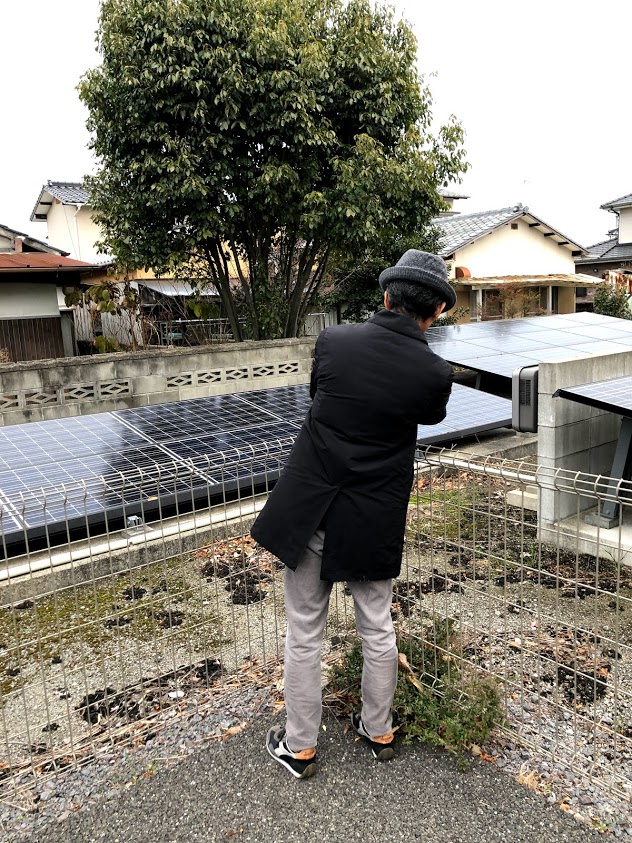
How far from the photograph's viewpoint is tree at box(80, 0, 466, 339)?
27.7 feet

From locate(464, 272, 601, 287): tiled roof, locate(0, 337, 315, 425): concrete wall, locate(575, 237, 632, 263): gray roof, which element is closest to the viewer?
locate(0, 337, 315, 425): concrete wall

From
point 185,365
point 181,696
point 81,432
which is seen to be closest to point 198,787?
point 181,696

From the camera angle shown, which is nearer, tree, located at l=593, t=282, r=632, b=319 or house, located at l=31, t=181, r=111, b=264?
tree, located at l=593, t=282, r=632, b=319

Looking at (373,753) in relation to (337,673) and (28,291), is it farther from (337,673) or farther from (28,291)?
(28,291)

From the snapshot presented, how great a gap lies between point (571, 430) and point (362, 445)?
296 centimetres

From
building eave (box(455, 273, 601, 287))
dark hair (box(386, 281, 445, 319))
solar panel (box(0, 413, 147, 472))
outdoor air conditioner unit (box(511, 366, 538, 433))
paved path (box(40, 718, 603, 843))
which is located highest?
building eave (box(455, 273, 601, 287))

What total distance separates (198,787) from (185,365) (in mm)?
6325

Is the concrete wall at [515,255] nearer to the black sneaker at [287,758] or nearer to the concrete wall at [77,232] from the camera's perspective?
the concrete wall at [77,232]

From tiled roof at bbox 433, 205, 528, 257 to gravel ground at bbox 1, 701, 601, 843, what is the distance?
788 inches

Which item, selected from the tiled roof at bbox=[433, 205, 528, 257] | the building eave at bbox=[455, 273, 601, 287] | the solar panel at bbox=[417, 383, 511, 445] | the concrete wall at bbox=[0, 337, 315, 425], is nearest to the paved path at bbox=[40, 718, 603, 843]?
the solar panel at bbox=[417, 383, 511, 445]

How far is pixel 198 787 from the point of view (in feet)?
7.57

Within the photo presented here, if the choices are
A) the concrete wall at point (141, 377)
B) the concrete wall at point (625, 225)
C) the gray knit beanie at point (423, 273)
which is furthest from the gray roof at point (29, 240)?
the concrete wall at point (625, 225)

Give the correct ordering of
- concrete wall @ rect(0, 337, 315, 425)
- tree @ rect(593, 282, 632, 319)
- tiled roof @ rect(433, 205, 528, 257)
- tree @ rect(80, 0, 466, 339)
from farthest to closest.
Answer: tiled roof @ rect(433, 205, 528, 257) → tree @ rect(593, 282, 632, 319) → tree @ rect(80, 0, 466, 339) → concrete wall @ rect(0, 337, 315, 425)

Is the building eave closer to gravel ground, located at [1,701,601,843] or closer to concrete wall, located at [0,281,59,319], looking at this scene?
concrete wall, located at [0,281,59,319]
